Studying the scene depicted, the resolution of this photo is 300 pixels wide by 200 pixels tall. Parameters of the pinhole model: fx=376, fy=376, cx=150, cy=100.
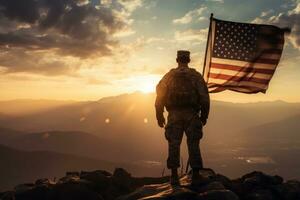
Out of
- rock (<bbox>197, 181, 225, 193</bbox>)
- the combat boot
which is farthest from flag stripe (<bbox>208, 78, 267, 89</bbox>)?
rock (<bbox>197, 181, 225, 193</bbox>)

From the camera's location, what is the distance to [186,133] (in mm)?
11336

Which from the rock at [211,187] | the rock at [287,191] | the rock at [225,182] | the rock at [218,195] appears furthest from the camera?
the rock at [225,182]

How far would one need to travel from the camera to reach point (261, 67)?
16.5 meters

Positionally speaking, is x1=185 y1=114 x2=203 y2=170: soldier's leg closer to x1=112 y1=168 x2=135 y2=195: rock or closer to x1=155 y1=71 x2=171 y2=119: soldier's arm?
x1=155 y1=71 x2=171 y2=119: soldier's arm

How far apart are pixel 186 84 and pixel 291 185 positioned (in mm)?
4311

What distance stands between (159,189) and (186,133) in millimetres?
1851

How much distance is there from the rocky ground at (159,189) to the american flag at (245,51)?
512 cm

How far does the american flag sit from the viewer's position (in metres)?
16.3

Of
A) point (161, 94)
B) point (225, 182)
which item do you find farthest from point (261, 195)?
point (161, 94)

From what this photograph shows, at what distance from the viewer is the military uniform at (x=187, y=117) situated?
11.2 m

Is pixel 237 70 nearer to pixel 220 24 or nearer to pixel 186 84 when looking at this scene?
pixel 220 24

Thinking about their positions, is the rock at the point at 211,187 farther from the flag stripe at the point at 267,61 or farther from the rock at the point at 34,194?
the flag stripe at the point at 267,61

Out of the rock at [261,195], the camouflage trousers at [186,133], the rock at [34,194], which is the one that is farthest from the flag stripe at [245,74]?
the rock at [34,194]

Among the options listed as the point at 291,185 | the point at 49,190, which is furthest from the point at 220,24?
the point at 49,190
